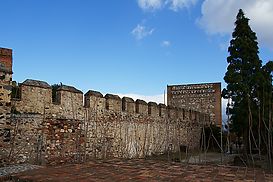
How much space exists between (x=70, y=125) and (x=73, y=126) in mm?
148

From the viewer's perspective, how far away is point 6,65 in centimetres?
759

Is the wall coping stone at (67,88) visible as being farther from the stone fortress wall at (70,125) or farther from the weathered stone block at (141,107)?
the weathered stone block at (141,107)

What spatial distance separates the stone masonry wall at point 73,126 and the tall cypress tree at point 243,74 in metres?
3.19

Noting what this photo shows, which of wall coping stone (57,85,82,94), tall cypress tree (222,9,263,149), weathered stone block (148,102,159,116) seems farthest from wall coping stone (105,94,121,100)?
tall cypress tree (222,9,263,149)

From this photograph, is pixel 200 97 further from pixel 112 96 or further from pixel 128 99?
pixel 112 96

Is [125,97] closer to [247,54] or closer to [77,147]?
[77,147]

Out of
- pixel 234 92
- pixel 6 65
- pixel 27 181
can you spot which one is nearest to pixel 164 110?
pixel 234 92

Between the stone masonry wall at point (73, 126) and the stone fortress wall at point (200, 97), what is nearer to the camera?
the stone masonry wall at point (73, 126)

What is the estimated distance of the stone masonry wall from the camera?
8.53 metres

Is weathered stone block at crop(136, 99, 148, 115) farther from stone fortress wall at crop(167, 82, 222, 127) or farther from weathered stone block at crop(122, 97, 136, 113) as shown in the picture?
stone fortress wall at crop(167, 82, 222, 127)

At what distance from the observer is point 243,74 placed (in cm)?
1404

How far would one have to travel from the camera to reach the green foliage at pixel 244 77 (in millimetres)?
13703

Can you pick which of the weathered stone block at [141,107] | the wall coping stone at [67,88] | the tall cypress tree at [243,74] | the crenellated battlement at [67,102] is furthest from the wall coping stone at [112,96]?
the tall cypress tree at [243,74]

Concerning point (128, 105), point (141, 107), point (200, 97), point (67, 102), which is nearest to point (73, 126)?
point (67, 102)
